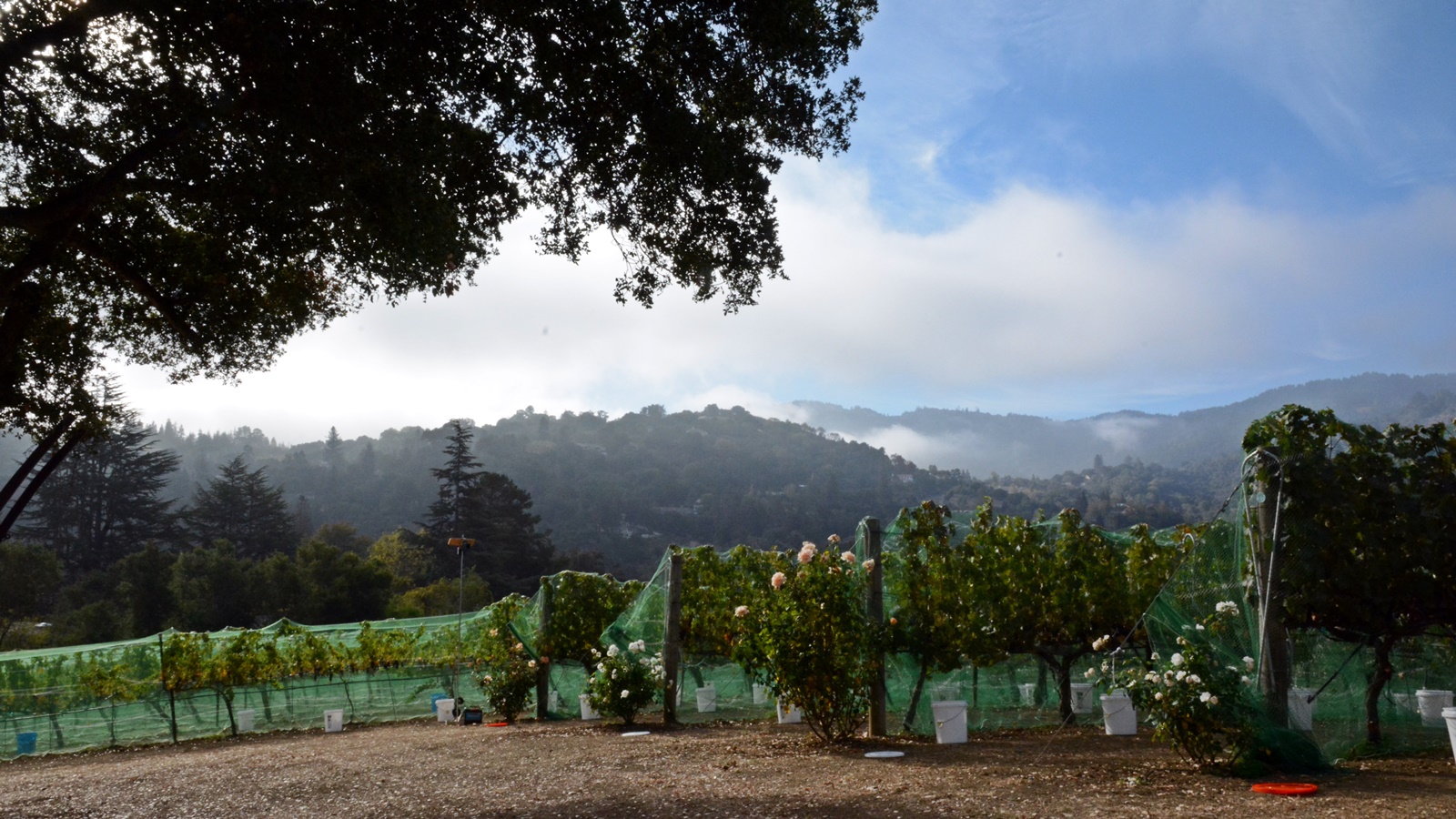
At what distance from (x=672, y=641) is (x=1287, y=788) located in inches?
266

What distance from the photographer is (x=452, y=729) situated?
12.0 metres

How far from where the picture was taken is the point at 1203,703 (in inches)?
221

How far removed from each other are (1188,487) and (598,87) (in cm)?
10607

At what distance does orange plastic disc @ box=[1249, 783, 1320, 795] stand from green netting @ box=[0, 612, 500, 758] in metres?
11.2

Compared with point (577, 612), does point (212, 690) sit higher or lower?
lower

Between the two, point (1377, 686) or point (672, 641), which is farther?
point (672, 641)

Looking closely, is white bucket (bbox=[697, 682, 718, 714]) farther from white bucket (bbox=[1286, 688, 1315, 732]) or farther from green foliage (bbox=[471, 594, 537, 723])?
white bucket (bbox=[1286, 688, 1315, 732])

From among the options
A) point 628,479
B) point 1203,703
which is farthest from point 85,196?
point 628,479

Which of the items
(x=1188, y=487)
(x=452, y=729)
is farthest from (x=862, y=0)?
(x=1188, y=487)

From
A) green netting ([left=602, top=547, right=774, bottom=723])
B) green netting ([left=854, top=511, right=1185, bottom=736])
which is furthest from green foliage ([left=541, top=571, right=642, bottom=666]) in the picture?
green netting ([left=854, top=511, right=1185, bottom=736])

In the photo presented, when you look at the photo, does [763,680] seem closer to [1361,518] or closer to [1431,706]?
[1361,518]

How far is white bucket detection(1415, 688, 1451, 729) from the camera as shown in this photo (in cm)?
766

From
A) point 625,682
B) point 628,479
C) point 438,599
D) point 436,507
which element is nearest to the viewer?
point 625,682

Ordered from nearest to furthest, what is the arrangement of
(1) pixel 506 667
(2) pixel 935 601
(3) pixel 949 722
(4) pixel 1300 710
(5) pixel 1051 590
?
(4) pixel 1300 710 < (3) pixel 949 722 < (2) pixel 935 601 < (5) pixel 1051 590 < (1) pixel 506 667
